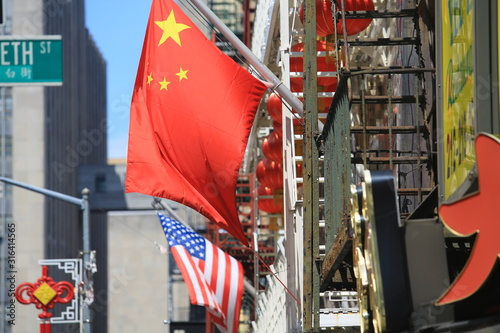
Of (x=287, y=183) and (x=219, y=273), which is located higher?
(x=287, y=183)

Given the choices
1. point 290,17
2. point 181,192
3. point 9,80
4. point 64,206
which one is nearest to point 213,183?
point 181,192

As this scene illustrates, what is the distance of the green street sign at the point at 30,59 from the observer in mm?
15742

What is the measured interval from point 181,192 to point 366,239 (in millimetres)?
6942

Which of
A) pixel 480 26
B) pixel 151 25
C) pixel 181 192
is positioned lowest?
pixel 181 192

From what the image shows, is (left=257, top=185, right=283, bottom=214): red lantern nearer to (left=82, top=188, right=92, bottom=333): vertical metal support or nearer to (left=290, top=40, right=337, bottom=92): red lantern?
(left=82, top=188, right=92, bottom=333): vertical metal support

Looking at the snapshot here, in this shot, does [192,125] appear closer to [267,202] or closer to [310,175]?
[310,175]

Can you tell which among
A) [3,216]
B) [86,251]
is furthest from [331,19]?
[3,216]

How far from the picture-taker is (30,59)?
51.9ft

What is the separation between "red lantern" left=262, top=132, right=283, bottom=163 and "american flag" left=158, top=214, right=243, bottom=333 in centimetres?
228

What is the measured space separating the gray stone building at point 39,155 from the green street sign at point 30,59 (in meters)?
74.4

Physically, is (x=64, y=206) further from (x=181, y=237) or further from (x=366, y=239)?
(x=366, y=239)

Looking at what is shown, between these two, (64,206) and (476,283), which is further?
(64,206)

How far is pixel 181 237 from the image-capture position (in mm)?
23672

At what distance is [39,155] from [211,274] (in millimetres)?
80962
